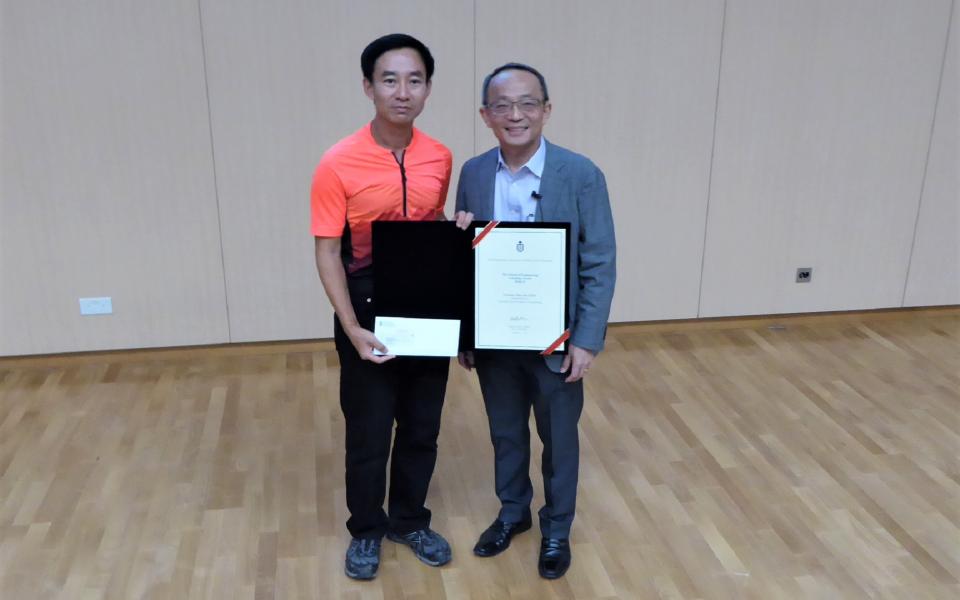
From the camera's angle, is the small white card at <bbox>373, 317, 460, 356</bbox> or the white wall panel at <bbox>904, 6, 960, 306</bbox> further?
the white wall panel at <bbox>904, 6, 960, 306</bbox>

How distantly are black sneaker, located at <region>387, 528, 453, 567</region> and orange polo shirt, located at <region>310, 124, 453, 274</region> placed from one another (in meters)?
0.94

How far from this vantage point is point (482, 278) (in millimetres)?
2439

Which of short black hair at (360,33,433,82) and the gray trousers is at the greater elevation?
short black hair at (360,33,433,82)

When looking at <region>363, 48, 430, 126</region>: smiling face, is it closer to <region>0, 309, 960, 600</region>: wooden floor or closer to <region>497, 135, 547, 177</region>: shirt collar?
<region>497, 135, 547, 177</region>: shirt collar

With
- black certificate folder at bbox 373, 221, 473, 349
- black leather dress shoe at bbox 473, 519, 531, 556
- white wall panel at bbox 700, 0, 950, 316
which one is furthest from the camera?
white wall panel at bbox 700, 0, 950, 316

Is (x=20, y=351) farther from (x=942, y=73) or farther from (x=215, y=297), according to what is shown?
(x=942, y=73)

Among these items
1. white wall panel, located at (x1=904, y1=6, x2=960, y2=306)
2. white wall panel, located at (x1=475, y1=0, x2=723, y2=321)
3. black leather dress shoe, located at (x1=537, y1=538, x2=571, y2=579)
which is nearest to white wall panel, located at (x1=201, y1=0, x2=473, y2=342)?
white wall panel, located at (x1=475, y1=0, x2=723, y2=321)

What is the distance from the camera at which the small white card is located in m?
2.44

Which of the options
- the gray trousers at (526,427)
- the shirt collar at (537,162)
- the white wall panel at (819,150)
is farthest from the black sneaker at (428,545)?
the white wall panel at (819,150)

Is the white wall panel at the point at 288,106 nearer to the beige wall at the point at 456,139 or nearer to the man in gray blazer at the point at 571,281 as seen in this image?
the beige wall at the point at 456,139

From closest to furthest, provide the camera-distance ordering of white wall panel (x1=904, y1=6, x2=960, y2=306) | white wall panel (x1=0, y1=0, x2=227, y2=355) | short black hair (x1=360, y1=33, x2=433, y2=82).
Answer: short black hair (x1=360, y1=33, x2=433, y2=82) < white wall panel (x1=0, y1=0, x2=227, y2=355) < white wall panel (x1=904, y1=6, x2=960, y2=306)

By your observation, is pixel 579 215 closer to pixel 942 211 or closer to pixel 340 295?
pixel 340 295

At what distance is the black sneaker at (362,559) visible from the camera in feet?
8.77

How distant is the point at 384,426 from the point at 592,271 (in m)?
0.77
